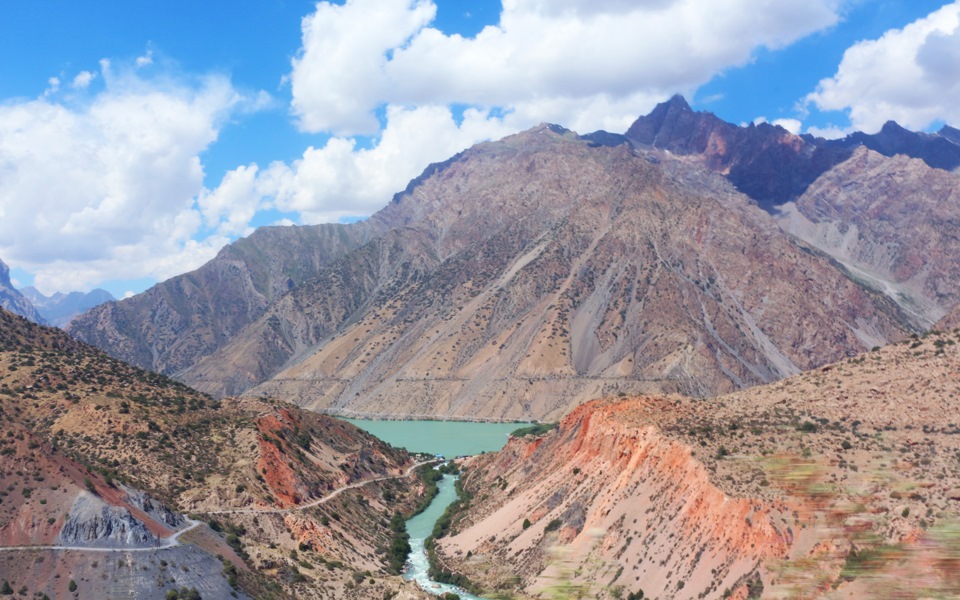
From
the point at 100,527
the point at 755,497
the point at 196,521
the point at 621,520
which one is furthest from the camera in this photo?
the point at 196,521

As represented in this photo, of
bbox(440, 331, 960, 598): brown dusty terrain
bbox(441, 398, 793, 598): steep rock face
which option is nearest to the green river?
bbox(440, 331, 960, 598): brown dusty terrain

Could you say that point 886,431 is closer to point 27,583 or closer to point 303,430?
point 27,583

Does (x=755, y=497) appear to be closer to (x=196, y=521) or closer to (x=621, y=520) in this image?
(x=621, y=520)

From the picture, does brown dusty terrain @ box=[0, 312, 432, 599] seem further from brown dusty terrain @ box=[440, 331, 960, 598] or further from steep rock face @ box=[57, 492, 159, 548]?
brown dusty terrain @ box=[440, 331, 960, 598]

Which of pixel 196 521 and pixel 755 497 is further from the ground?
pixel 196 521

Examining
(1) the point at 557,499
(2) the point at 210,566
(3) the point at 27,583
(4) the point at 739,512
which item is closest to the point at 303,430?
(1) the point at 557,499

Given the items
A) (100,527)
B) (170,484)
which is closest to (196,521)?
(170,484)

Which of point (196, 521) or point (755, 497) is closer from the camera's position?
point (755, 497)

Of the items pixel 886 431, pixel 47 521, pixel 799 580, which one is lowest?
pixel 799 580
